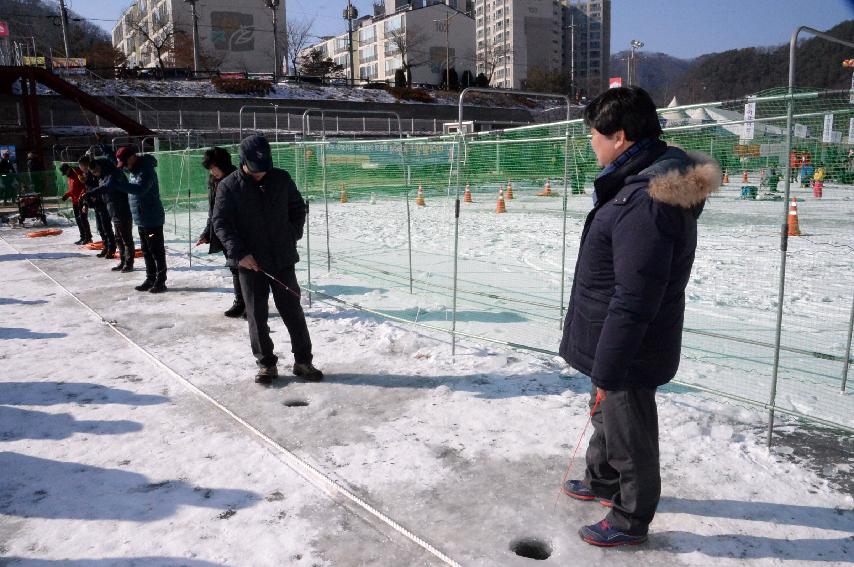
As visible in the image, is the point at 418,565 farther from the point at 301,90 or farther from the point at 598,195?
the point at 301,90

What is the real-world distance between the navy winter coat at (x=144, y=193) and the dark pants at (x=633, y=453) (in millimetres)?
7191

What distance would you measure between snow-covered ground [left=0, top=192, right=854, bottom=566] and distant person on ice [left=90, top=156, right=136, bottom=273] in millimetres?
2933

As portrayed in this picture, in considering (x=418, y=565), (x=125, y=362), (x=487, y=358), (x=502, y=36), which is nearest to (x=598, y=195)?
(x=418, y=565)

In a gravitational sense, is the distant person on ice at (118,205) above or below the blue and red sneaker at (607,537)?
above

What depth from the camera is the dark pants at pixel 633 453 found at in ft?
8.61

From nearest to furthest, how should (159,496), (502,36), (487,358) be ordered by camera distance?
(159,496) → (487,358) → (502,36)

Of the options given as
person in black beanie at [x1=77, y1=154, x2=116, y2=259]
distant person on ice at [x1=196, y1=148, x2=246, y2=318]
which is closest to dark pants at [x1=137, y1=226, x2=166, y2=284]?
distant person on ice at [x1=196, y1=148, x2=246, y2=318]

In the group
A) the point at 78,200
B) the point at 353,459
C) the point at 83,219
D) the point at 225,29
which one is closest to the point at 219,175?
the point at 353,459

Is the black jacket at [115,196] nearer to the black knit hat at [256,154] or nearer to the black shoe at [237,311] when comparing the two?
the black shoe at [237,311]

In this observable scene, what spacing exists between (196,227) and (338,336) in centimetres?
1001

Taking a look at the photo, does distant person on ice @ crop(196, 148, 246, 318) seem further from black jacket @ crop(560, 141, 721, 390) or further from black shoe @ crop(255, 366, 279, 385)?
black jacket @ crop(560, 141, 721, 390)

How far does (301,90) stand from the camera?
46.2 m

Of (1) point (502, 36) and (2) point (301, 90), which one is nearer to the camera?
(2) point (301, 90)

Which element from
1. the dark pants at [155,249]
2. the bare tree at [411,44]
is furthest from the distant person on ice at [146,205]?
the bare tree at [411,44]
